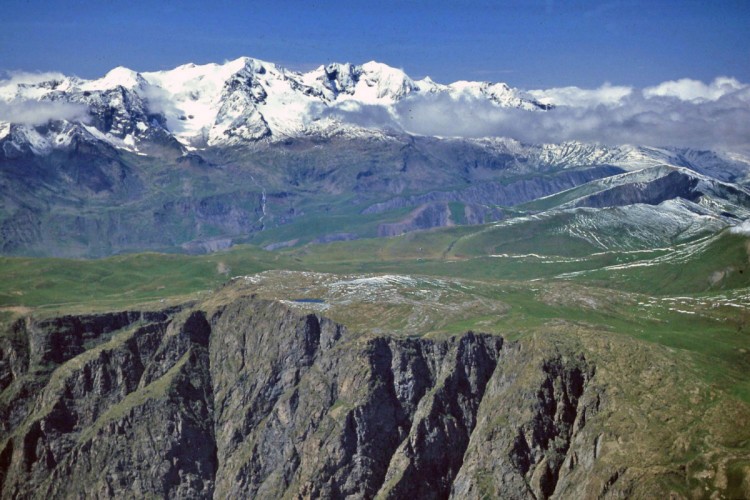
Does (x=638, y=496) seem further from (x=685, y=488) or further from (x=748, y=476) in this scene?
(x=748, y=476)

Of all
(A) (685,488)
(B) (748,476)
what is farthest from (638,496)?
(B) (748,476)
